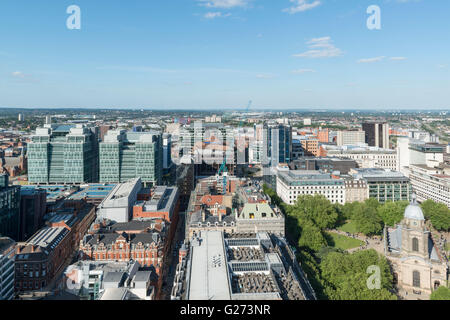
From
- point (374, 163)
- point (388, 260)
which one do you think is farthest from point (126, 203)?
point (374, 163)

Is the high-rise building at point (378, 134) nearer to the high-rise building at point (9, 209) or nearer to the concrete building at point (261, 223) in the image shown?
the concrete building at point (261, 223)

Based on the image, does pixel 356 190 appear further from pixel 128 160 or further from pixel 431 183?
pixel 128 160

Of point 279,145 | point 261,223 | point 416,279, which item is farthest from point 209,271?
point 279,145

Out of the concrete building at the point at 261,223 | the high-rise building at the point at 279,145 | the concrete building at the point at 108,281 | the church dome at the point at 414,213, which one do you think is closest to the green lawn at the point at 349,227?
the concrete building at the point at 261,223

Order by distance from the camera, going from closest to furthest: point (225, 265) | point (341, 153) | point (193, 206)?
point (225, 265), point (193, 206), point (341, 153)

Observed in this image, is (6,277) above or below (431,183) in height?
below

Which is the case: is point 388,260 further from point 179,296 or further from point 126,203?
point 126,203
